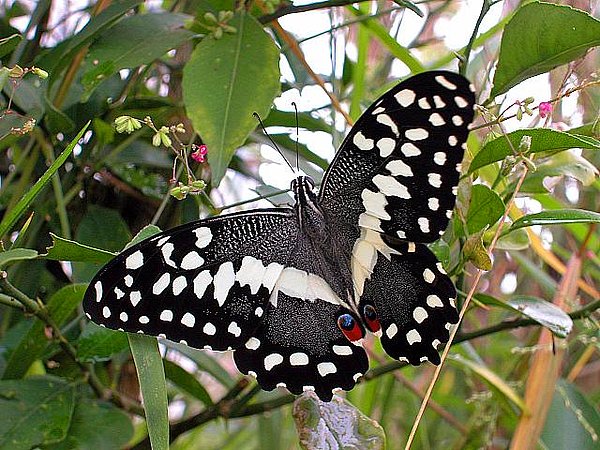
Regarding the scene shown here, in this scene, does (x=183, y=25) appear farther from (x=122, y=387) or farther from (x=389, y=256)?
(x=122, y=387)

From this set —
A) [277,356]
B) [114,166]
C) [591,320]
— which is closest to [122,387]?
[114,166]

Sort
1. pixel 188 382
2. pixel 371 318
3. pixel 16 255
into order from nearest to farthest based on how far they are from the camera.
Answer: pixel 16 255, pixel 371 318, pixel 188 382

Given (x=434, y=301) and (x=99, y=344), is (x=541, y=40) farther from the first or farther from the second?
(x=99, y=344)

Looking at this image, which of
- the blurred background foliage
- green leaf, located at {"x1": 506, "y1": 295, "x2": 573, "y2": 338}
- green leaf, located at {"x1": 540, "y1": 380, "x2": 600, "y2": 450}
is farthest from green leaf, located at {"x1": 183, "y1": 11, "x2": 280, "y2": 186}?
green leaf, located at {"x1": 540, "y1": 380, "x2": 600, "y2": 450}

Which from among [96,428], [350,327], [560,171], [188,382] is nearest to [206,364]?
[188,382]

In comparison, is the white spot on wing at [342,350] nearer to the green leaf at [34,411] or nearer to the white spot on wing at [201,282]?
the white spot on wing at [201,282]

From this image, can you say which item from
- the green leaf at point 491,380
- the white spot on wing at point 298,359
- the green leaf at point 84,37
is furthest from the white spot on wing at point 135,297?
the green leaf at point 491,380
